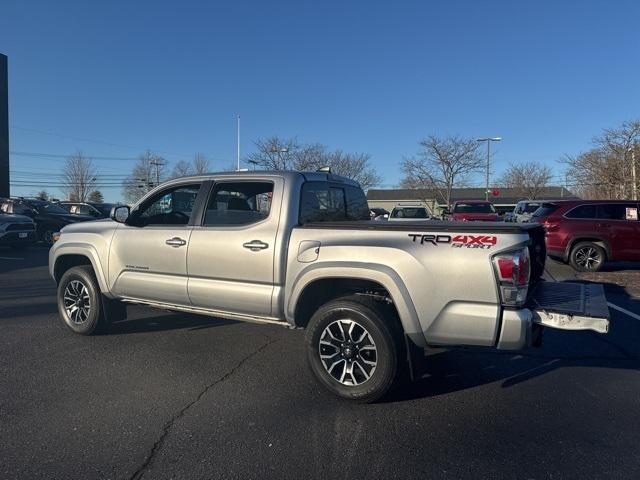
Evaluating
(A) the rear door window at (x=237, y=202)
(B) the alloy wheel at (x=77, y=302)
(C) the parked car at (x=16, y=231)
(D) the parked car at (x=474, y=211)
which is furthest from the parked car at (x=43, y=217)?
(A) the rear door window at (x=237, y=202)

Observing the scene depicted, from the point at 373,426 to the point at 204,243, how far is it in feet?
7.84

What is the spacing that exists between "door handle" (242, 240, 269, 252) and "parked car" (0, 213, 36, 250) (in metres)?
13.1

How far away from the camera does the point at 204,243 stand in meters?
4.78

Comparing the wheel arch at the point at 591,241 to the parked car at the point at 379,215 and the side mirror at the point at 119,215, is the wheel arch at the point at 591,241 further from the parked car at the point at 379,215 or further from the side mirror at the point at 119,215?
the side mirror at the point at 119,215

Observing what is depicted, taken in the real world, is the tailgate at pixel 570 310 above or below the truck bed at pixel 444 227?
below

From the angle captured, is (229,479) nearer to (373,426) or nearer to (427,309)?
(373,426)

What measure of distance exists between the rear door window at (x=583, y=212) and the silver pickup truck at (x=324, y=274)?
7.67 m

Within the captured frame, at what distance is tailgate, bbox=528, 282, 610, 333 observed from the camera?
3.54 metres

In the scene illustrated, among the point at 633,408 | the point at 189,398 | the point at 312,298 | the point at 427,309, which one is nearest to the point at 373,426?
the point at 427,309

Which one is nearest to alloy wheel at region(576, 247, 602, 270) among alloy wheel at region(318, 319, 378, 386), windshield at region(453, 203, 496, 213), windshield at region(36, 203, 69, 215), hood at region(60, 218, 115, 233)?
windshield at region(453, 203, 496, 213)

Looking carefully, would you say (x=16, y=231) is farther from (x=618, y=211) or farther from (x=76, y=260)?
(x=618, y=211)

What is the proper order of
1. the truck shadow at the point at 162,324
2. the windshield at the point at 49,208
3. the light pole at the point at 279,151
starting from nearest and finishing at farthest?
the truck shadow at the point at 162,324
the windshield at the point at 49,208
the light pole at the point at 279,151

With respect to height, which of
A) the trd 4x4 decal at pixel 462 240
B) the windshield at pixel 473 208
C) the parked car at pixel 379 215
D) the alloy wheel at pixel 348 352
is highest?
the windshield at pixel 473 208

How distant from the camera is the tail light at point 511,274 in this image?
3445 mm
